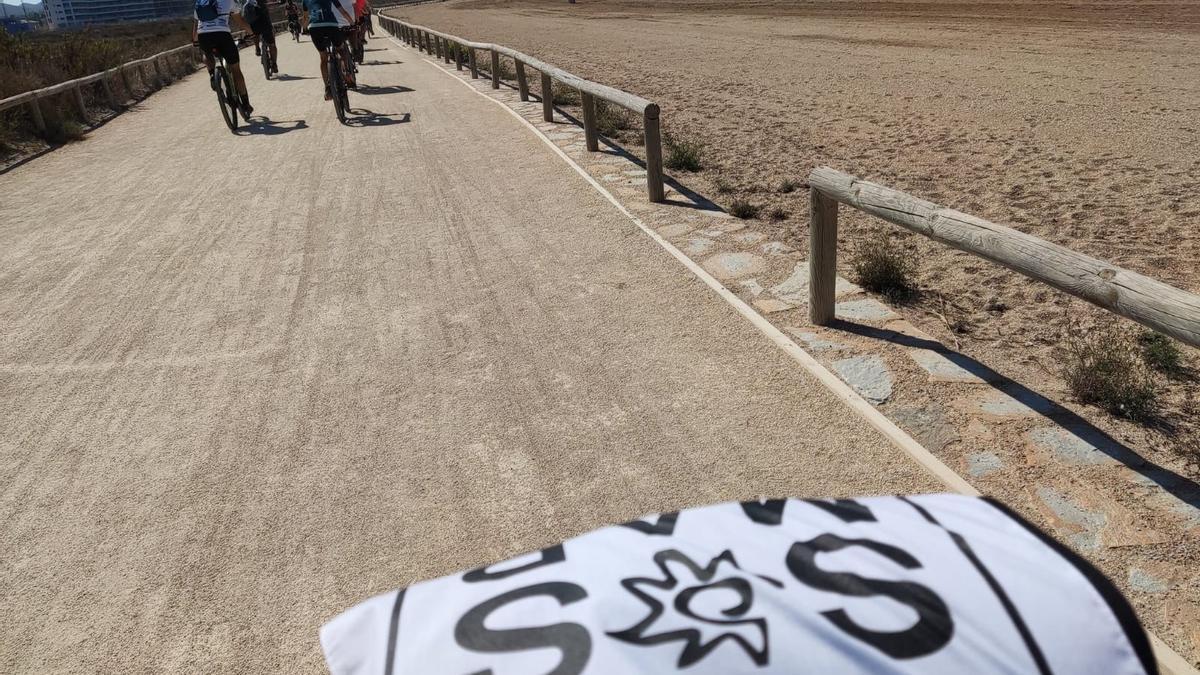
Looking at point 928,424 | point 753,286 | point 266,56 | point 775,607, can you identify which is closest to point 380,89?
point 266,56

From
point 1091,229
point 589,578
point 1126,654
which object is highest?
point 589,578

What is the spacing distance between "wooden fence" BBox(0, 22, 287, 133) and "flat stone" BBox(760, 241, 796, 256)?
10.0 meters

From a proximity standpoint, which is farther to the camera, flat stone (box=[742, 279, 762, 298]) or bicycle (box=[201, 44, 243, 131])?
bicycle (box=[201, 44, 243, 131])

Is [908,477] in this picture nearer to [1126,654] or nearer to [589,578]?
[1126,654]

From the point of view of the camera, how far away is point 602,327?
4.93 m

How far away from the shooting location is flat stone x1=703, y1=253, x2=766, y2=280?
573cm

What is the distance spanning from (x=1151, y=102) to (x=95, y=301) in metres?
11.8

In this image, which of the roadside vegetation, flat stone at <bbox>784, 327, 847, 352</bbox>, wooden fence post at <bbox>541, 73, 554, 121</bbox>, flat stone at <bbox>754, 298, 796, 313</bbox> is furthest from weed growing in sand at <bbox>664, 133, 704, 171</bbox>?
the roadside vegetation

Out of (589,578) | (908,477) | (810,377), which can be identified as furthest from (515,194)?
(589,578)

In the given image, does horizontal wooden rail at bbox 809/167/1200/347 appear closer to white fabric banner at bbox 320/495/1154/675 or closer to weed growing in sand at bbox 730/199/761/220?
white fabric banner at bbox 320/495/1154/675

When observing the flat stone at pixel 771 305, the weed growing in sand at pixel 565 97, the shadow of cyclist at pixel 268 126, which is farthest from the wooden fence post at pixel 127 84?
the flat stone at pixel 771 305

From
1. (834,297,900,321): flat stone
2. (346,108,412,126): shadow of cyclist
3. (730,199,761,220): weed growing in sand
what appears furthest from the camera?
(346,108,412,126): shadow of cyclist

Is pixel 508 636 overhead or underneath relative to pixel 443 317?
overhead

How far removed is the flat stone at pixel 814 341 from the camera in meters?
4.57
